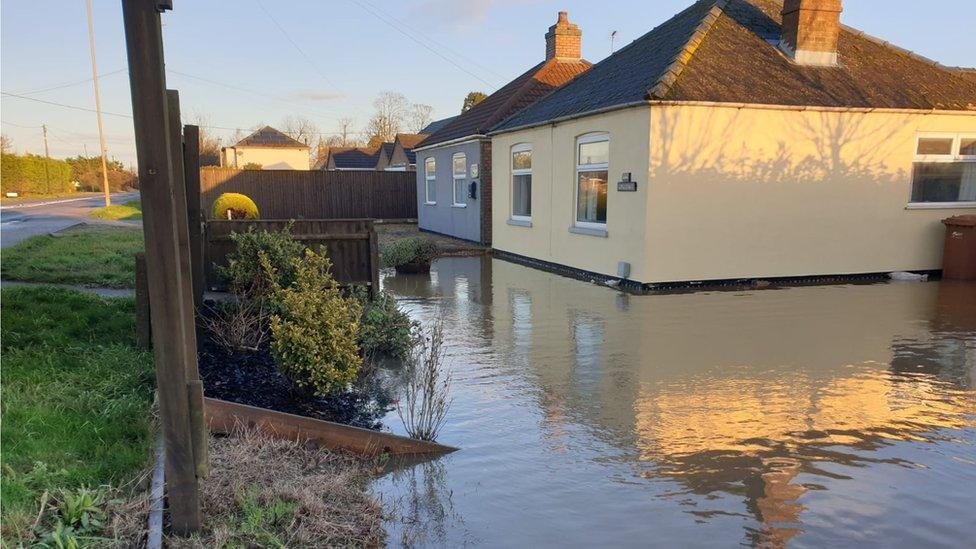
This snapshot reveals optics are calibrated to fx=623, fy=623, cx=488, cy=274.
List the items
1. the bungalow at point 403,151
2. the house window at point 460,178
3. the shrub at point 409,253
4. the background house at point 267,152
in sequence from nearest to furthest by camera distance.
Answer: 1. the shrub at point 409,253
2. the house window at point 460,178
3. the bungalow at point 403,151
4. the background house at point 267,152

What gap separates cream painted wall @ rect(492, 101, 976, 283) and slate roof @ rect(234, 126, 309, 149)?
4255 centimetres

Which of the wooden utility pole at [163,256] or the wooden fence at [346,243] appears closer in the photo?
the wooden utility pole at [163,256]

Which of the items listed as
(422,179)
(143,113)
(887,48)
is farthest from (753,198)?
(422,179)

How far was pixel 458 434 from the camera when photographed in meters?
4.84

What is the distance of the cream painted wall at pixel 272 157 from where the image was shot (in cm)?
4944

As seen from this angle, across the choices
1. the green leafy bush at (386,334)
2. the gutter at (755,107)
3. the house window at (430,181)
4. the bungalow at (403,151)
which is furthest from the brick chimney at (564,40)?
the bungalow at (403,151)

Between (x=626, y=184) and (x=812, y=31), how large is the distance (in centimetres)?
508

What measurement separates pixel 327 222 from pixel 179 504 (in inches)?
215

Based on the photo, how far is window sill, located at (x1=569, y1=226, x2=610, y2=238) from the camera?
39.7ft

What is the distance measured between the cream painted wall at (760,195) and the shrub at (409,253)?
320 cm

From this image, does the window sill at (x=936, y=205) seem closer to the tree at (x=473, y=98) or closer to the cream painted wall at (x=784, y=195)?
the cream painted wall at (x=784, y=195)

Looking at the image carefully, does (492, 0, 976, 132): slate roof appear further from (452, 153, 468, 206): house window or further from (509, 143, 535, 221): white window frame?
(452, 153, 468, 206): house window

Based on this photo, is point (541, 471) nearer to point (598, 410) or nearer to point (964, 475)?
point (598, 410)

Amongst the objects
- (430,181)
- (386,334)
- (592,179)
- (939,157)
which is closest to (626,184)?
(592,179)
